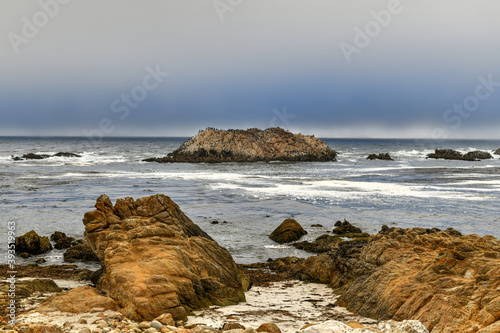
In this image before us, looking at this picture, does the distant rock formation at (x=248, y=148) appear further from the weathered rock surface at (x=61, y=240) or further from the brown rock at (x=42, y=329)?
the brown rock at (x=42, y=329)

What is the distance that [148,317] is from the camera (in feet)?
20.3

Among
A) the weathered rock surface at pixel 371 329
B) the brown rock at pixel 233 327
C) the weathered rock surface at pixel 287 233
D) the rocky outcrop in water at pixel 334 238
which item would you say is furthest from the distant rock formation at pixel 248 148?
the weathered rock surface at pixel 371 329

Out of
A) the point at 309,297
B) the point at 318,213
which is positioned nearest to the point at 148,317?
the point at 309,297

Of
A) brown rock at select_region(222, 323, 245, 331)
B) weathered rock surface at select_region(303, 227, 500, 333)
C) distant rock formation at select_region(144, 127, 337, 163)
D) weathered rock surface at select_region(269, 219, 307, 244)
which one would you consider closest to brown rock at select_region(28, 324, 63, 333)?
brown rock at select_region(222, 323, 245, 331)

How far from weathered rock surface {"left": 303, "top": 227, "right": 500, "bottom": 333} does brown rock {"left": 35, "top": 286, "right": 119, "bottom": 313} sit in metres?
4.39

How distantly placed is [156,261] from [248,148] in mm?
68387

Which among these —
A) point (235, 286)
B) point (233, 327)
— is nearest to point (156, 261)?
point (235, 286)

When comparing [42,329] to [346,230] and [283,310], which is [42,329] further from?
[346,230]

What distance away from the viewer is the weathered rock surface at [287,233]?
48.0 feet

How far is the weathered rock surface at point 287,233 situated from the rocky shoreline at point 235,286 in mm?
4324

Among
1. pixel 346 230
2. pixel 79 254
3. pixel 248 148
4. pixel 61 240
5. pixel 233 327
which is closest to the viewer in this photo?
pixel 233 327

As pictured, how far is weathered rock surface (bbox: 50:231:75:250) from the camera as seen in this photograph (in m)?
13.3

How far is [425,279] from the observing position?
6305mm

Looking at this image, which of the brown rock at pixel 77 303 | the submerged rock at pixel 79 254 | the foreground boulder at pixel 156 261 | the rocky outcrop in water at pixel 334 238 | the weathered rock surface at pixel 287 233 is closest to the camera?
the brown rock at pixel 77 303
